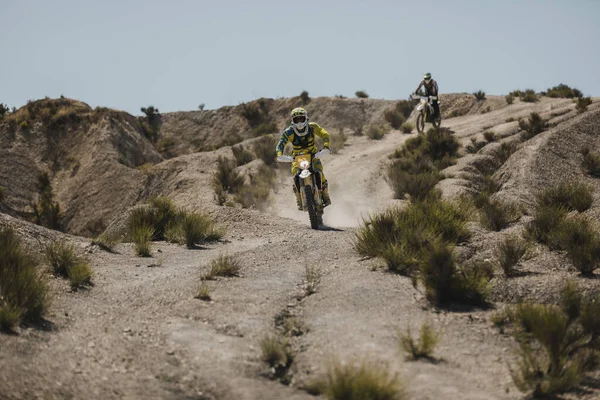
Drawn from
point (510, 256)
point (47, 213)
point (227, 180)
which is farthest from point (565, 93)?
point (510, 256)

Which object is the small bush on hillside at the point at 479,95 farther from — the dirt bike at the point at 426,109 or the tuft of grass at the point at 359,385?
the tuft of grass at the point at 359,385

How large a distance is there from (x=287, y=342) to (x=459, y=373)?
5.53ft

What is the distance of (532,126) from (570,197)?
38.2 feet

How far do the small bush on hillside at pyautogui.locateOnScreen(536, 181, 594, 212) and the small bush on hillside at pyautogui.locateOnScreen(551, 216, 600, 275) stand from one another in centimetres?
396

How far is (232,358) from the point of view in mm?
6758

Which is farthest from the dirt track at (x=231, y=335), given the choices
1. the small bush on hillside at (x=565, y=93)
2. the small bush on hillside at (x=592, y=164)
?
the small bush on hillside at (x=565, y=93)

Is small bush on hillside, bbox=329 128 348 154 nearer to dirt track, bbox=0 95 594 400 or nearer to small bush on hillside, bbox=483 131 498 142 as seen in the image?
small bush on hillside, bbox=483 131 498 142

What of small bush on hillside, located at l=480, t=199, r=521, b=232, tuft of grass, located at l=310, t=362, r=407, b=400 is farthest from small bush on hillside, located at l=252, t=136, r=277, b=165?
tuft of grass, located at l=310, t=362, r=407, b=400

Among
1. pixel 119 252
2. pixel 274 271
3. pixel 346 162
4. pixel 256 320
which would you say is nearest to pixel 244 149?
pixel 346 162

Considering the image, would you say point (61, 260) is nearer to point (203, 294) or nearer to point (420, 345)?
point (203, 294)

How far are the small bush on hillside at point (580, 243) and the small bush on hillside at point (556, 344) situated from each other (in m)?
1.55

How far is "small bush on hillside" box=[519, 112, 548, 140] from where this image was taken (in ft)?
87.8

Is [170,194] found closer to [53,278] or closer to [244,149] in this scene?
[244,149]

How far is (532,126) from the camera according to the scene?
27.2 metres
